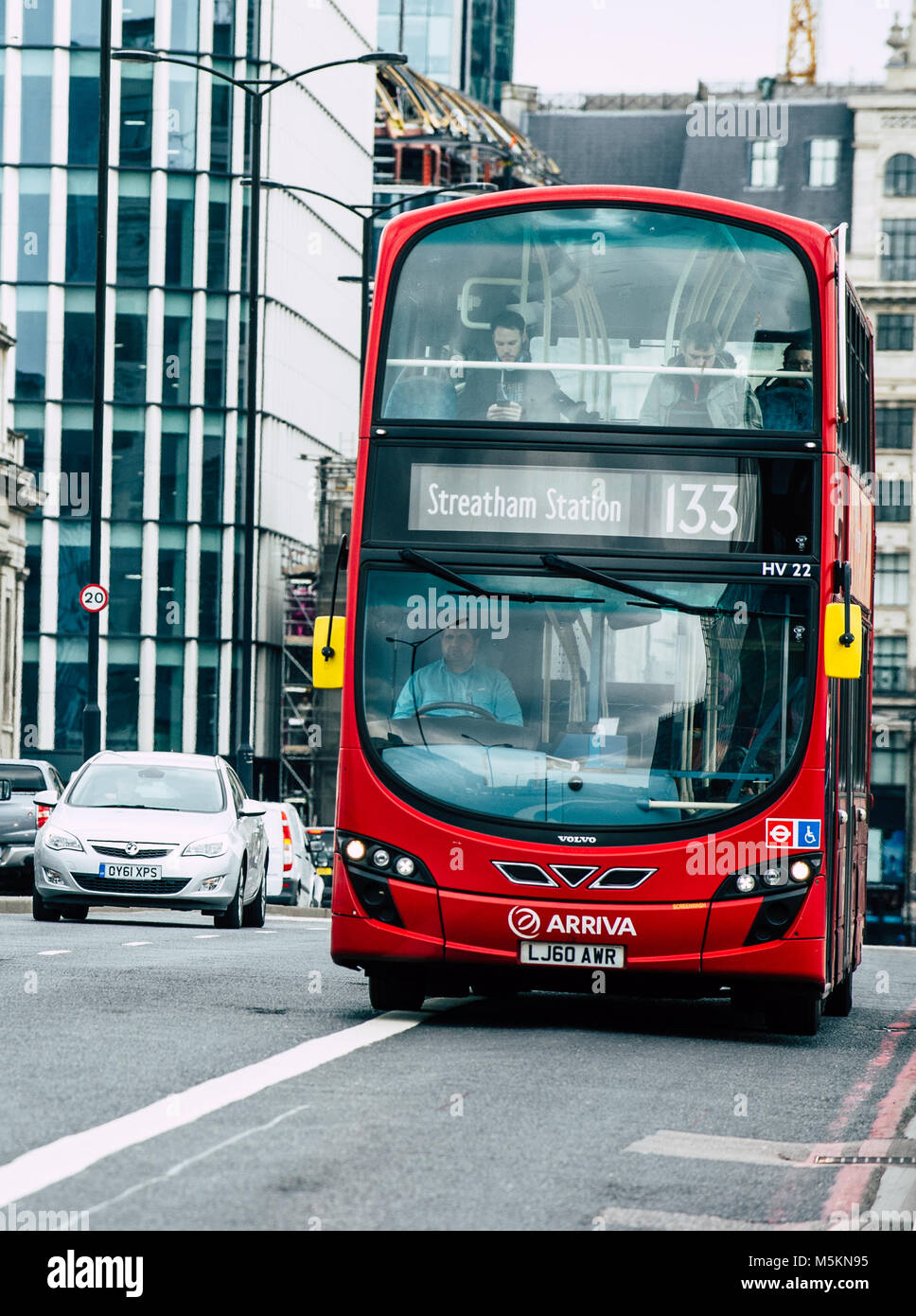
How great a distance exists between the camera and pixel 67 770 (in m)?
72.6

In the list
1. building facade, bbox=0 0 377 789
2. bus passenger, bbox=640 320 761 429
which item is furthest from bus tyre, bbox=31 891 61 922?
building facade, bbox=0 0 377 789

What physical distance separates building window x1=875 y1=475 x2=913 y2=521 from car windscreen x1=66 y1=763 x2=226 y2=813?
5501 cm

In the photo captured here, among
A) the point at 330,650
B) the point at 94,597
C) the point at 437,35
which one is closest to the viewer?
the point at 330,650

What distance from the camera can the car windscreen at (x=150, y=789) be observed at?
888 inches

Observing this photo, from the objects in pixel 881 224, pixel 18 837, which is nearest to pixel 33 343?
pixel 881 224

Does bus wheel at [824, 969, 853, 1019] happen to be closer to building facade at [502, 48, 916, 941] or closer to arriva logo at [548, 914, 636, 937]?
arriva logo at [548, 914, 636, 937]

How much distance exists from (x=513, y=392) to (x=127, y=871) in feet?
32.5

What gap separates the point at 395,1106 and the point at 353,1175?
1.69 m

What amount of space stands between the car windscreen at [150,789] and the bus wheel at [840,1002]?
8749mm

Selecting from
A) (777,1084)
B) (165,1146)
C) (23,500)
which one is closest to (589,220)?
(777,1084)

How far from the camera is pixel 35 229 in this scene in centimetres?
7312

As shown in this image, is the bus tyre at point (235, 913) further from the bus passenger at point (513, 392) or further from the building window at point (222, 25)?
the building window at point (222, 25)

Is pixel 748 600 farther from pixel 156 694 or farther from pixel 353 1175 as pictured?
pixel 156 694

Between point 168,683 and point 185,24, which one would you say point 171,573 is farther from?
point 185,24
